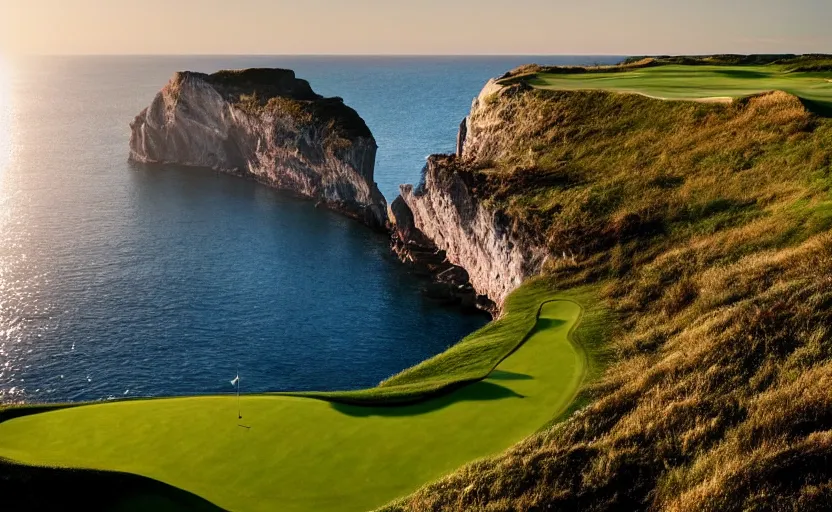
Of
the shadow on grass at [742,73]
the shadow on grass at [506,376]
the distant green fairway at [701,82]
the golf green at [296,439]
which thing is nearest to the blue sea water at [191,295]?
the shadow on grass at [506,376]

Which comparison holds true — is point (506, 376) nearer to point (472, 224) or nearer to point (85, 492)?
point (85, 492)

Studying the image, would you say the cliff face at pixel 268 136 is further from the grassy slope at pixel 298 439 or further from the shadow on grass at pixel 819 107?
the grassy slope at pixel 298 439

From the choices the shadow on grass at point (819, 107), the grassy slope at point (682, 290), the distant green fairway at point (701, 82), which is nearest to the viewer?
the grassy slope at point (682, 290)

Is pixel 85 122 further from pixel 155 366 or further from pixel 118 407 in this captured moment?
pixel 118 407

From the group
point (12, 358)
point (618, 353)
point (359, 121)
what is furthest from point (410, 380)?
point (359, 121)

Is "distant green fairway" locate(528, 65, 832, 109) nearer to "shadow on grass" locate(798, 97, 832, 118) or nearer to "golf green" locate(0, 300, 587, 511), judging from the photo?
"shadow on grass" locate(798, 97, 832, 118)

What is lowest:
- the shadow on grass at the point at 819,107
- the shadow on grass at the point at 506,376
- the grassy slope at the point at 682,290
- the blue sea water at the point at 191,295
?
the blue sea water at the point at 191,295
